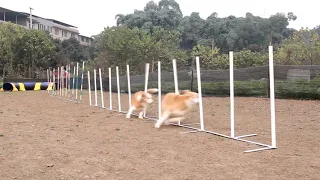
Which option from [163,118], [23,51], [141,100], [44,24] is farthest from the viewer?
[44,24]

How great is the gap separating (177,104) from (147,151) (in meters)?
2.10

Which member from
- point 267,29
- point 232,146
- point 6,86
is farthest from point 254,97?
point 267,29

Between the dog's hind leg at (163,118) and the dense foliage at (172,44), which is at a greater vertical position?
the dense foliage at (172,44)

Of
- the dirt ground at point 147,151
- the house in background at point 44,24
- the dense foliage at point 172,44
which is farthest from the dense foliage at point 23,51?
the dirt ground at point 147,151

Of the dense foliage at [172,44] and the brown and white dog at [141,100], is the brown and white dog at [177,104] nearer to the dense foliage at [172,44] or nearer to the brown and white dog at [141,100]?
the brown and white dog at [141,100]

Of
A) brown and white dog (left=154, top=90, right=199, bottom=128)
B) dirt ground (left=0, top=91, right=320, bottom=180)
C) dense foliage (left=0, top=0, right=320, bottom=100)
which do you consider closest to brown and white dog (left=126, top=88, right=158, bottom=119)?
dirt ground (left=0, top=91, right=320, bottom=180)

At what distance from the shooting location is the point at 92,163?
3.99m

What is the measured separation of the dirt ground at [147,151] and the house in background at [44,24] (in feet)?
144

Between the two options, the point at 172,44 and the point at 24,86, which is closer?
the point at 24,86

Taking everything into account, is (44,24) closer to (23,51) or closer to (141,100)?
(23,51)

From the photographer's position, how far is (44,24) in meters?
51.9

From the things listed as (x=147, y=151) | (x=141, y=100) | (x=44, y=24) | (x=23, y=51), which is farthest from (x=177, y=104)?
(x=44, y=24)

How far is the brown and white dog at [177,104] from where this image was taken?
6.55 meters

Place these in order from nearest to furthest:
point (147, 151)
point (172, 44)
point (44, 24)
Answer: point (147, 151) → point (172, 44) → point (44, 24)
